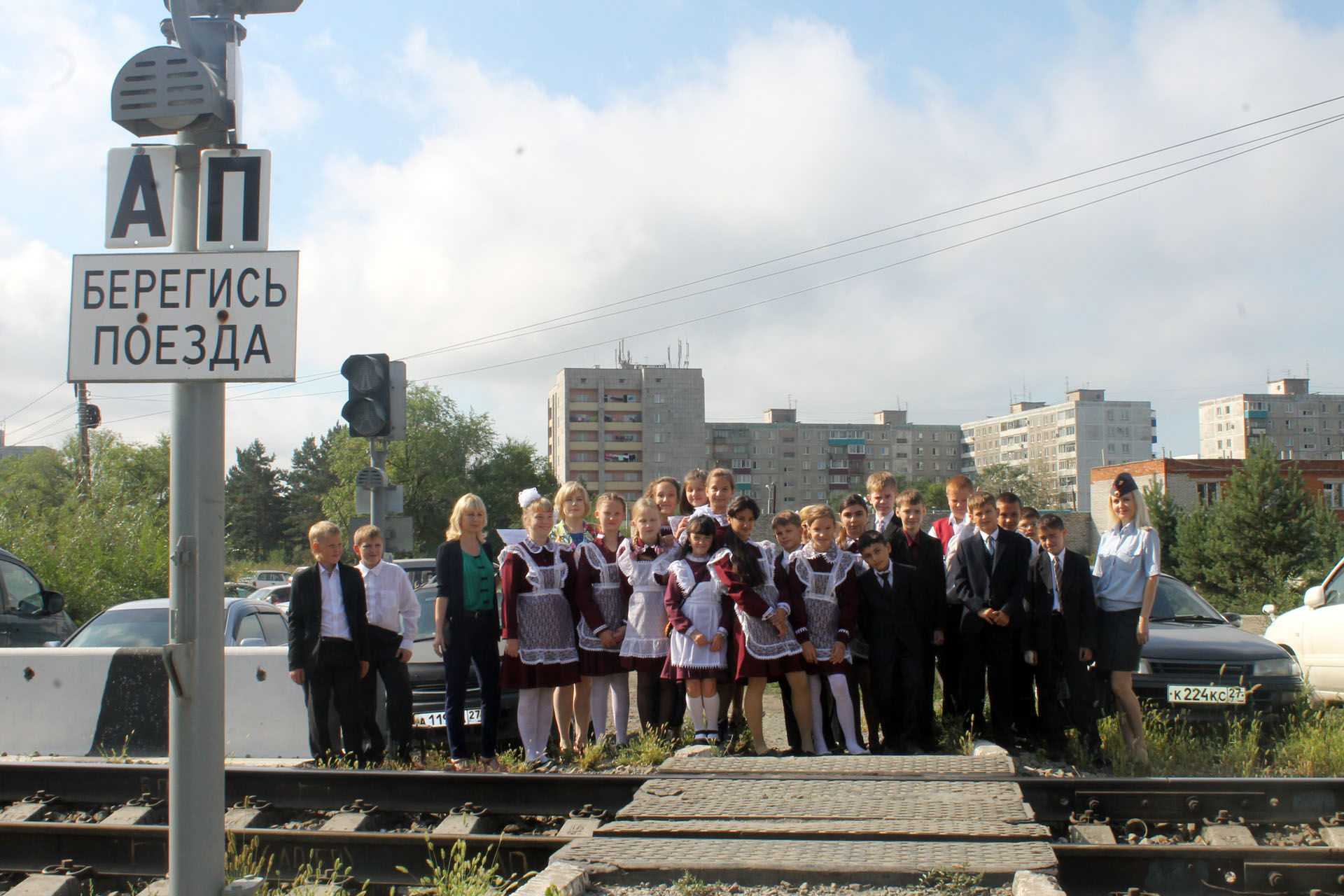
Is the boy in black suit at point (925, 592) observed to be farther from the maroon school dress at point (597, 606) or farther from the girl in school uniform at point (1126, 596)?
the maroon school dress at point (597, 606)

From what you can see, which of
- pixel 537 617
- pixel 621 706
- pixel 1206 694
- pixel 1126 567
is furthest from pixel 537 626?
pixel 1206 694

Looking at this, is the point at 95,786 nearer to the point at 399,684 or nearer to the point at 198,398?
the point at 399,684

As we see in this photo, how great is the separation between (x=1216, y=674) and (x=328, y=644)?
660 cm

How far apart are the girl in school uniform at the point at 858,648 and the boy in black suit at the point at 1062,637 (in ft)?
3.81

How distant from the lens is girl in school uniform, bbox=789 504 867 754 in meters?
7.49

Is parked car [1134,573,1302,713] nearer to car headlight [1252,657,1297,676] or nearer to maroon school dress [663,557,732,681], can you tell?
car headlight [1252,657,1297,676]

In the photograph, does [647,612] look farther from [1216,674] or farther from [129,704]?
[1216,674]

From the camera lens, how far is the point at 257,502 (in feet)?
361

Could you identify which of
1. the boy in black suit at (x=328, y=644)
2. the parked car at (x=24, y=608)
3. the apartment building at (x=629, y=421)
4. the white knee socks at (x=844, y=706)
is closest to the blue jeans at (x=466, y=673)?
the boy in black suit at (x=328, y=644)

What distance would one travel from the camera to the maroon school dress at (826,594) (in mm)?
7559

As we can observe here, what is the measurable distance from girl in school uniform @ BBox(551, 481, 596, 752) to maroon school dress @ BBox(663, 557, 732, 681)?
793 millimetres

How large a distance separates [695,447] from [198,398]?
422ft

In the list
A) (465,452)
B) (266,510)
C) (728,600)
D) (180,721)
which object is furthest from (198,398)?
(266,510)

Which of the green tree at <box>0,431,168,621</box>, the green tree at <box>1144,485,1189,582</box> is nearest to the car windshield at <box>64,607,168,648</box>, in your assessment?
the green tree at <box>0,431,168,621</box>
